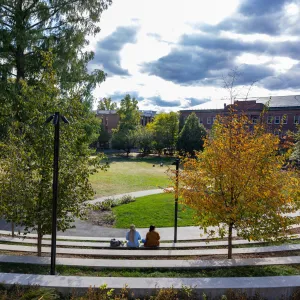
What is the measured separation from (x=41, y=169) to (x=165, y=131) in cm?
5533

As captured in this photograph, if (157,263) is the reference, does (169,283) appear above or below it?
above

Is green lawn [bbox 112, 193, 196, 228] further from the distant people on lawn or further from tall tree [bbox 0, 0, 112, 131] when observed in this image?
tall tree [bbox 0, 0, 112, 131]

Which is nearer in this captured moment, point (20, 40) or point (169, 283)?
point (169, 283)

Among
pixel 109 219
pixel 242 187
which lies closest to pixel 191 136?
pixel 109 219

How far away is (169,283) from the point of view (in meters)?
7.21

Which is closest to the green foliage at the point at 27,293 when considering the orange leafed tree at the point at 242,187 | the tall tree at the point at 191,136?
the orange leafed tree at the point at 242,187

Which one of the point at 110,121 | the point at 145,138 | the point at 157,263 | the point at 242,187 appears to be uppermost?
the point at 110,121

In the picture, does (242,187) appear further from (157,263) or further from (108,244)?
(108,244)

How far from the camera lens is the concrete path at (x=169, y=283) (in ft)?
22.6

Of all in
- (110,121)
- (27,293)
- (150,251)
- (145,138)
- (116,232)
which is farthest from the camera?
(110,121)

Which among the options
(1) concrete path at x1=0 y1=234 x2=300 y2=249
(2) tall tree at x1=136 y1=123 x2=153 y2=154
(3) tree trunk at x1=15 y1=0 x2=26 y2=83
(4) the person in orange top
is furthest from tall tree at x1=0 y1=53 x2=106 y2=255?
(2) tall tree at x1=136 y1=123 x2=153 y2=154

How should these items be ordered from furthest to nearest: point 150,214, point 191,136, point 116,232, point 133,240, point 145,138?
1. point 145,138
2. point 191,136
3. point 150,214
4. point 116,232
5. point 133,240

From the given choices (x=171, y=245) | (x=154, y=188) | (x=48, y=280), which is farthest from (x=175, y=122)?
(x=48, y=280)

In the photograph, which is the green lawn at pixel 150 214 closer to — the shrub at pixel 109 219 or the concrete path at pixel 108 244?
the shrub at pixel 109 219
